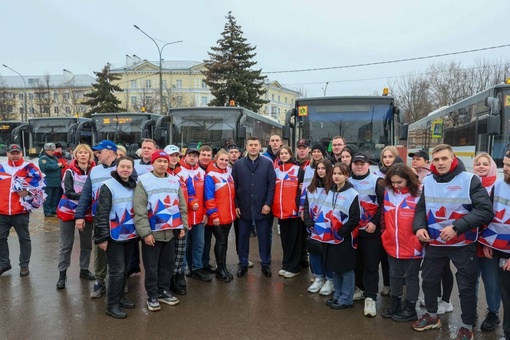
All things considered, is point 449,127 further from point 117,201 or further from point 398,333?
→ point 117,201

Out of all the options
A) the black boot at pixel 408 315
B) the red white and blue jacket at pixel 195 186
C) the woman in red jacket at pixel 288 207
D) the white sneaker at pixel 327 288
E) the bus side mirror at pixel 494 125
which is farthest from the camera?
the bus side mirror at pixel 494 125

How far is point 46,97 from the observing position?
5744 cm

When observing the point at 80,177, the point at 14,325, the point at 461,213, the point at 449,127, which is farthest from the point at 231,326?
the point at 449,127

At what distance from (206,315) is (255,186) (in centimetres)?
201

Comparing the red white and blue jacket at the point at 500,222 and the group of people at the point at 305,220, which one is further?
the group of people at the point at 305,220

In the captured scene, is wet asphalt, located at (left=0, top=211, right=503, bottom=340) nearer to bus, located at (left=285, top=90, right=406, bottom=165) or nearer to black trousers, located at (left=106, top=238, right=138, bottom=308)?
black trousers, located at (left=106, top=238, right=138, bottom=308)

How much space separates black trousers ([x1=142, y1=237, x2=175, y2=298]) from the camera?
177 inches

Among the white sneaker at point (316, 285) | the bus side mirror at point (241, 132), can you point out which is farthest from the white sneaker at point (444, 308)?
the bus side mirror at point (241, 132)

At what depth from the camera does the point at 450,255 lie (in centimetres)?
384

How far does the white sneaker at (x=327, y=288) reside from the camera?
195 inches

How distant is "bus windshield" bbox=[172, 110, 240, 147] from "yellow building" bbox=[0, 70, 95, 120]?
45.0 feet

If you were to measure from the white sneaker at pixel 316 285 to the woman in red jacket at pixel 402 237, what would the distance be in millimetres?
1011

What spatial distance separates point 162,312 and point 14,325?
154 centimetres

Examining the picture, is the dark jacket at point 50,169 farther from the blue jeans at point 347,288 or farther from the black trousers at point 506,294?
the black trousers at point 506,294
